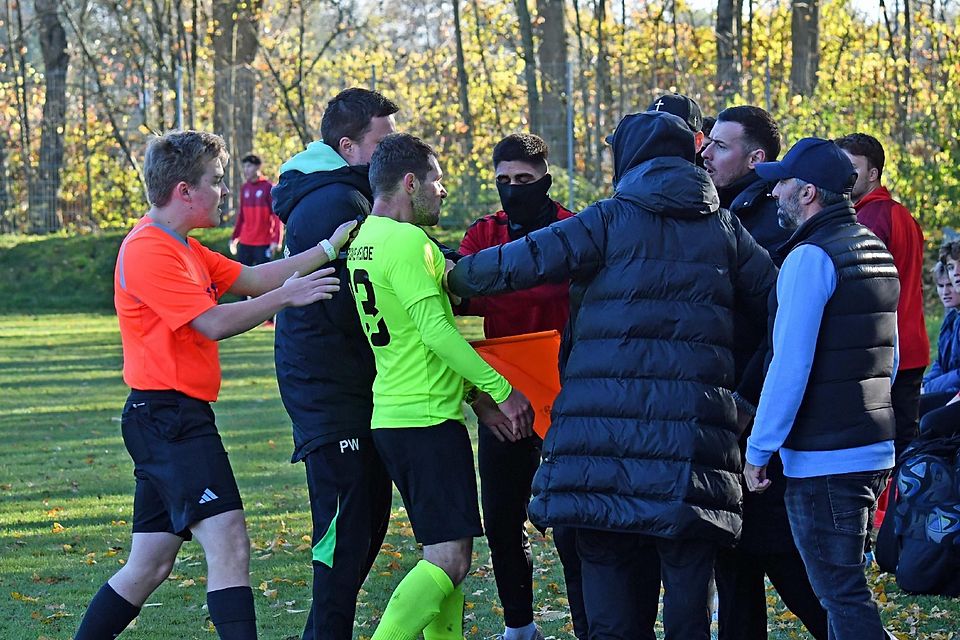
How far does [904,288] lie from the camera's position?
20.2ft

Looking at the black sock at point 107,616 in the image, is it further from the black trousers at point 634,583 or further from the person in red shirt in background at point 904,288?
the person in red shirt in background at point 904,288

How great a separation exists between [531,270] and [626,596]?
42.0 inches

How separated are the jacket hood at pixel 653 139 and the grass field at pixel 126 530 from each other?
2399mm

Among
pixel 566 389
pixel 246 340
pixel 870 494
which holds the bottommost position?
pixel 246 340

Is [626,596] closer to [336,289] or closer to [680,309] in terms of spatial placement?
[680,309]

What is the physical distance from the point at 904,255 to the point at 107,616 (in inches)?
153

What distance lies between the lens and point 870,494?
4.18 meters

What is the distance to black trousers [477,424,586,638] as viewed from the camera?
5270mm

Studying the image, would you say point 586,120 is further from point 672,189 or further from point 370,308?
point 672,189

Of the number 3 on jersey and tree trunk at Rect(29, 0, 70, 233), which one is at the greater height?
tree trunk at Rect(29, 0, 70, 233)

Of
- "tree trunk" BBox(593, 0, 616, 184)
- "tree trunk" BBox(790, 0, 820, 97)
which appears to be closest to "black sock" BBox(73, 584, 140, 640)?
"tree trunk" BBox(593, 0, 616, 184)

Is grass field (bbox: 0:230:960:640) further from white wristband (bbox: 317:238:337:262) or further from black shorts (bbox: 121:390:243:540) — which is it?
white wristband (bbox: 317:238:337:262)

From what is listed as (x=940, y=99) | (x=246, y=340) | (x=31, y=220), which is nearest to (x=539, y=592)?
(x=246, y=340)

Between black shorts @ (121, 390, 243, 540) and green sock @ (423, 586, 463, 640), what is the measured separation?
2.83ft
